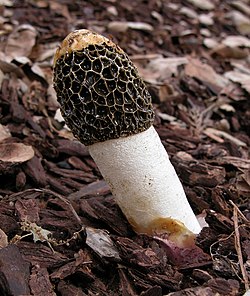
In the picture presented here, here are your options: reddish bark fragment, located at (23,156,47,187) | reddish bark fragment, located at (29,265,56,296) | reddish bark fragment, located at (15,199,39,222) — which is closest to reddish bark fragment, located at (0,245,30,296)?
reddish bark fragment, located at (29,265,56,296)

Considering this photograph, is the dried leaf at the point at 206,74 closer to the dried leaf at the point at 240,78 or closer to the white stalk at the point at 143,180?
the dried leaf at the point at 240,78

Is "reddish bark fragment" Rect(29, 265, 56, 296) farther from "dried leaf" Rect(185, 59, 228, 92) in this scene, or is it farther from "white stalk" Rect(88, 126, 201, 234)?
"dried leaf" Rect(185, 59, 228, 92)

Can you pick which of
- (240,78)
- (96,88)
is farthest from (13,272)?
(240,78)

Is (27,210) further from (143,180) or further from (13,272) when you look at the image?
(143,180)

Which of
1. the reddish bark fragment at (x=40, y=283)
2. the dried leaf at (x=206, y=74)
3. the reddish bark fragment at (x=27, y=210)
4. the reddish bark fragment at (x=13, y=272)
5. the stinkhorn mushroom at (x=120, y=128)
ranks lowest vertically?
the dried leaf at (x=206, y=74)

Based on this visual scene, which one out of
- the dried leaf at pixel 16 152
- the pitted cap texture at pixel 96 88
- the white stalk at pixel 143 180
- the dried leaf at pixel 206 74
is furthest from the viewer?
the dried leaf at pixel 206 74

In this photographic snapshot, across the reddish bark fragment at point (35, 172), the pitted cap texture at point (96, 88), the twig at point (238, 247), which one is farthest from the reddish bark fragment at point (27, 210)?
the twig at point (238, 247)

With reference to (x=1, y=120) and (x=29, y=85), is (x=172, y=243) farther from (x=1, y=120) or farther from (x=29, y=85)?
(x=29, y=85)
